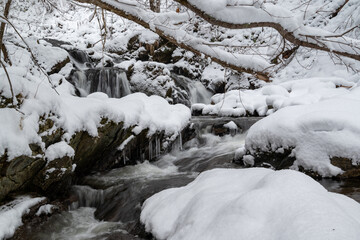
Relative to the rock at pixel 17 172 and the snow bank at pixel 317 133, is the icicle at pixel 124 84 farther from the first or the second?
the rock at pixel 17 172

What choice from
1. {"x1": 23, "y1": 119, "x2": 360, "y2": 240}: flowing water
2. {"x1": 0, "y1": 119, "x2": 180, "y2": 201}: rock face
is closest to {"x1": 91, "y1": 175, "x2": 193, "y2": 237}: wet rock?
{"x1": 23, "y1": 119, "x2": 360, "y2": 240}: flowing water

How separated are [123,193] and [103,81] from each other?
24.0 ft

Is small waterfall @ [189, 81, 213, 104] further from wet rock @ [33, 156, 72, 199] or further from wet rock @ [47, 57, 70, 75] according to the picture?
wet rock @ [33, 156, 72, 199]

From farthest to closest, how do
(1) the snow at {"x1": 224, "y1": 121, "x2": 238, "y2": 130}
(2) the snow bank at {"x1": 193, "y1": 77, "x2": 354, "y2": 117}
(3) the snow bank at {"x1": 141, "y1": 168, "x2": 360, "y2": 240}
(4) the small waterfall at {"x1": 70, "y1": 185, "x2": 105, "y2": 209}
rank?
(2) the snow bank at {"x1": 193, "y1": 77, "x2": 354, "y2": 117} → (1) the snow at {"x1": 224, "y1": 121, "x2": 238, "y2": 130} → (4) the small waterfall at {"x1": 70, "y1": 185, "x2": 105, "y2": 209} → (3) the snow bank at {"x1": 141, "y1": 168, "x2": 360, "y2": 240}

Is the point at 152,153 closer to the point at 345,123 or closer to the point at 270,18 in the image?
the point at 345,123

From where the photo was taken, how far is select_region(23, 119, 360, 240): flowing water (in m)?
3.35

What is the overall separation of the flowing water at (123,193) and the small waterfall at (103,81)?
4931mm

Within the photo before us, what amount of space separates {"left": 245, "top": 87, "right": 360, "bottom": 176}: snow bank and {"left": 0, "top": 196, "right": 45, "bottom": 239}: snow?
4274 mm

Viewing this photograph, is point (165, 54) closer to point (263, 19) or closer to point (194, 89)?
point (194, 89)

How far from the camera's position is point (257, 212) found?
173cm

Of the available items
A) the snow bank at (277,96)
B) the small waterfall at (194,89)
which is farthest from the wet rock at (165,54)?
the snow bank at (277,96)

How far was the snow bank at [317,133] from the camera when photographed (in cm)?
421

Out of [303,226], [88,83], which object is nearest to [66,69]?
[88,83]

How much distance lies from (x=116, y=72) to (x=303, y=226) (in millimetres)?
10608
